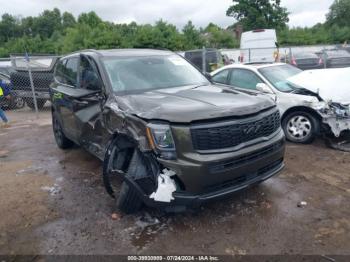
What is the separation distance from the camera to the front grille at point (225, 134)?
10.6ft

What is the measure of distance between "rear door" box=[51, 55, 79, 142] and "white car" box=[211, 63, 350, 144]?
264 cm

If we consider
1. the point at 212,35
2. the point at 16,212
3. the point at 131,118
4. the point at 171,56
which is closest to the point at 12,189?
the point at 16,212

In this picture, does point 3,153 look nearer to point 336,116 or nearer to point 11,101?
point 336,116

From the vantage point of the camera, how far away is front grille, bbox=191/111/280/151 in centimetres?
324

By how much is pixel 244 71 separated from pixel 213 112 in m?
4.32

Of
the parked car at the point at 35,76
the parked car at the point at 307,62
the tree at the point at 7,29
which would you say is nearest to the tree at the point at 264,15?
the parked car at the point at 307,62

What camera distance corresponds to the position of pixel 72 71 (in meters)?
5.70

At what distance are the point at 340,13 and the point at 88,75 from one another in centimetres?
7758

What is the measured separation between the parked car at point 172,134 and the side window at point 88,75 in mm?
18

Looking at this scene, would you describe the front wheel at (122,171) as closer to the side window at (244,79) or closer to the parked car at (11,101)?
the side window at (244,79)

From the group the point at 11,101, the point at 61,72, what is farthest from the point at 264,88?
the point at 11,101

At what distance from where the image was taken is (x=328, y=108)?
5.96 meters

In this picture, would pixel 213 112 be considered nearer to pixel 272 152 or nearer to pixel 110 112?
pixel 272 152

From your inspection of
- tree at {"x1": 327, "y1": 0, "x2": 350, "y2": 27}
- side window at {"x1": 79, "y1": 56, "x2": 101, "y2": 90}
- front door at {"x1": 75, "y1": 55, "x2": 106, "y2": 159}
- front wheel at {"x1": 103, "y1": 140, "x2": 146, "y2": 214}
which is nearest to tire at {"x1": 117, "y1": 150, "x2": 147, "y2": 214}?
front wheel at {"x1": 103, "y1": 140, "x2": 146, "y2": 214}
